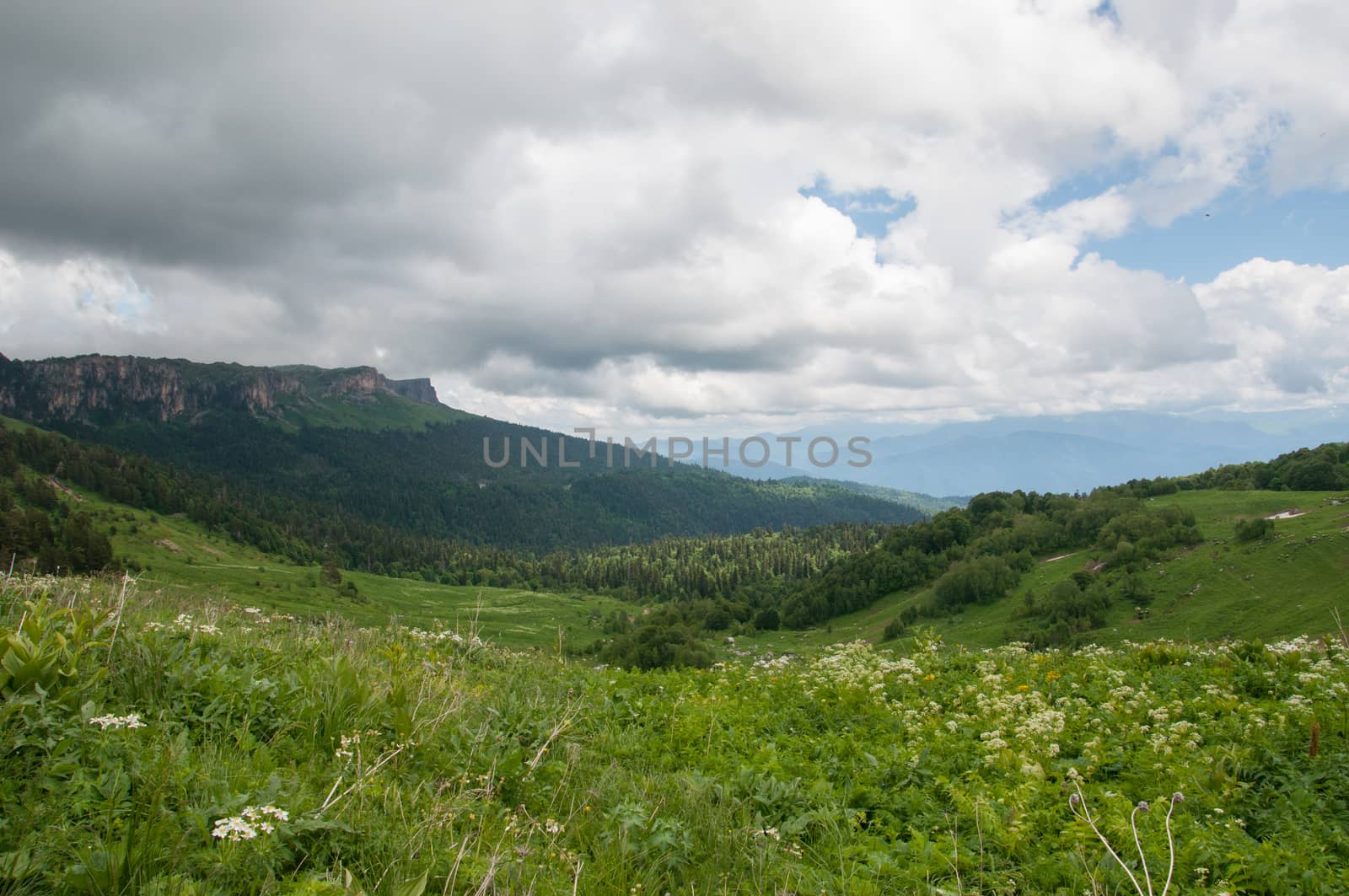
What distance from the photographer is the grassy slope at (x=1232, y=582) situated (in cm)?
5950

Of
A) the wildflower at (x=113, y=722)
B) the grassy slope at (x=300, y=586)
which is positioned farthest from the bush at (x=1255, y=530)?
the wildflower at (x=113, y=722)

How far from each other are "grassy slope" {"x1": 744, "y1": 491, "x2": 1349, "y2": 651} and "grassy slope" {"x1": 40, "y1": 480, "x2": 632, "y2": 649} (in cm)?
5230

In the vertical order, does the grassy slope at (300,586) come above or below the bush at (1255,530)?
below

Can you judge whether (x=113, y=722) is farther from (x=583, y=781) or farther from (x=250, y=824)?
(x=583, y=781)

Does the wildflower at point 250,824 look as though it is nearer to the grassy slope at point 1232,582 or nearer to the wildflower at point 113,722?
the wildflower at point 113,722

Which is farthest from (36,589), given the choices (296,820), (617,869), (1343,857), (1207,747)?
(1207,747)

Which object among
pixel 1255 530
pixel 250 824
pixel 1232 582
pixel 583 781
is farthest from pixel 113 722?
pixel 1255 530

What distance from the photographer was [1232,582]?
72.1 m

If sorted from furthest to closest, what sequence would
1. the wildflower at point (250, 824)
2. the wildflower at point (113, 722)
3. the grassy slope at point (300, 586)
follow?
the grassy slope at point (300, 586), the wildflower at point (113, 722), the wildflower at point (250, 824)

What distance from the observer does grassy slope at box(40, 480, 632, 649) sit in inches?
4386

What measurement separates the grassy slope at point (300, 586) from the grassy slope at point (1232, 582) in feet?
172

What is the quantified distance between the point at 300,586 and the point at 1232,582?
149 metres

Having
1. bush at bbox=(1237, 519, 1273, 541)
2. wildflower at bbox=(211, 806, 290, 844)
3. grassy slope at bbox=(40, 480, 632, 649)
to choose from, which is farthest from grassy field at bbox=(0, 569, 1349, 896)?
grassy slope at bbox=(40, 480, 632, 649)

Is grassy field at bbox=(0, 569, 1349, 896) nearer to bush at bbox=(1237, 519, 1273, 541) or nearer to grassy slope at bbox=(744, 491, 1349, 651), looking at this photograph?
grassy slope at bbox=(744, 491, 1349, 651)
